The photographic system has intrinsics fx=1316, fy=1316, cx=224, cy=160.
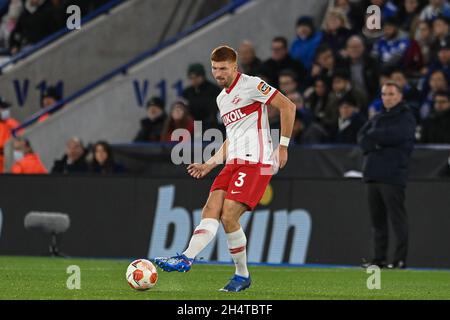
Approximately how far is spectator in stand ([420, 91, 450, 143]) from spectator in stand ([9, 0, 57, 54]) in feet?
30.2

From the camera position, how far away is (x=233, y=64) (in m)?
11.4

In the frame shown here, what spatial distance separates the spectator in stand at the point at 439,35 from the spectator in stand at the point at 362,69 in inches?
34.6

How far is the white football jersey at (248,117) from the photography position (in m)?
11.5

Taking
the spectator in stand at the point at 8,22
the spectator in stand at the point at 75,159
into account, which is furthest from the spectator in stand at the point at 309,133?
the spectator in stand at the point at 8,22

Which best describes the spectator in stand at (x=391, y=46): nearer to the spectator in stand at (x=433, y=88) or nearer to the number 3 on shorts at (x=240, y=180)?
the spectator in stand at (x=433, y=88)

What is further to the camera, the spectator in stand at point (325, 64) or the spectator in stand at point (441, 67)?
the spectator in stand at point (325, 64)

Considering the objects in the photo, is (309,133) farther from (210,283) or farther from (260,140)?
(260,140)

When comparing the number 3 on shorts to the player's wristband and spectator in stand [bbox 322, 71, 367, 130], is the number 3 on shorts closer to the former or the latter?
the player's wristband

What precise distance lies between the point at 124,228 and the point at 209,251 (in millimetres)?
1290

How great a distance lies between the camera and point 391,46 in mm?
19984

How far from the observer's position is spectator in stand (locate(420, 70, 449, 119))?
1827 cm

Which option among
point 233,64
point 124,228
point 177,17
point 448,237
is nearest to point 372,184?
point 448,237

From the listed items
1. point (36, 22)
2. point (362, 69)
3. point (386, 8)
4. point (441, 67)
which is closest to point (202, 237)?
point (441, 67)

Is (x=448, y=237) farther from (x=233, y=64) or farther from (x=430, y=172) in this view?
(x=233, y=64)
